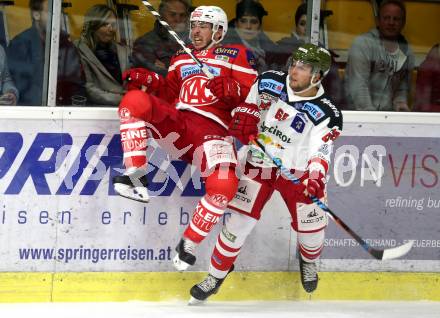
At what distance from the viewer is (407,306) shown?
5.29m

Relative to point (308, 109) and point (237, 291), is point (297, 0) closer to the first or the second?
point (308, 109)

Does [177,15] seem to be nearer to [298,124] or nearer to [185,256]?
[298,124]

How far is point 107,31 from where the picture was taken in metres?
5.10

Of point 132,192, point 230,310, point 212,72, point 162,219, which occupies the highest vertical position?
point 212,72

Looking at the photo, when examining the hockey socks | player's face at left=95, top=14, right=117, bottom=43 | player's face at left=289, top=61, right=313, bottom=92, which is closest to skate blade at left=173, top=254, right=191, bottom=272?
the hockey socks

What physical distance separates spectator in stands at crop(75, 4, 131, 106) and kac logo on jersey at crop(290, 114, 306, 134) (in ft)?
2.64

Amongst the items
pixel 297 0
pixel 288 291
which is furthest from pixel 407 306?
pixel 297 0

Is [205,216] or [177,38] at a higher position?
[177,38]

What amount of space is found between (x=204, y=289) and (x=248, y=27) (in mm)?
1244

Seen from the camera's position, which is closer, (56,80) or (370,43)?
(56,80)

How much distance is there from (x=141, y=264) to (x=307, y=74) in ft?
3.84

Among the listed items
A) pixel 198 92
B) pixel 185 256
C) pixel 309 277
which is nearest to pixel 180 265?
pixel 185 256

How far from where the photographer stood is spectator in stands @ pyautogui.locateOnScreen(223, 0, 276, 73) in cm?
520

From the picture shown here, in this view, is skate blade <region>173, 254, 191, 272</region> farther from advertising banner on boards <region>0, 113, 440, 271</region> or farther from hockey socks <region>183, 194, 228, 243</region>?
advertising banner on boards <region>0, 113, 440, 271</region>
